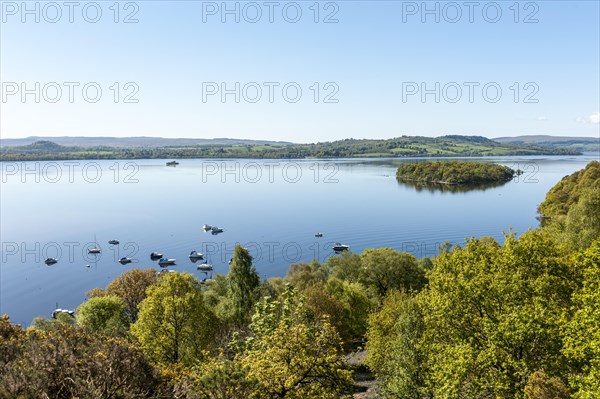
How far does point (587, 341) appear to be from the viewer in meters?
17.6

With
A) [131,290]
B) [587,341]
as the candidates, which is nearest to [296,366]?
[587,341]

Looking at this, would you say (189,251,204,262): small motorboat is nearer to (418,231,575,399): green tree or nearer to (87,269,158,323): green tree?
(87,269,158,323): green tree

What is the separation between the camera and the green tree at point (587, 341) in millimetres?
16328

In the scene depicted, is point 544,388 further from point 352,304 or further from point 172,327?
point 352,304

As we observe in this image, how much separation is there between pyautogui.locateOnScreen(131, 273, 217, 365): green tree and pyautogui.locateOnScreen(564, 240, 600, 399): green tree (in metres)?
24.5

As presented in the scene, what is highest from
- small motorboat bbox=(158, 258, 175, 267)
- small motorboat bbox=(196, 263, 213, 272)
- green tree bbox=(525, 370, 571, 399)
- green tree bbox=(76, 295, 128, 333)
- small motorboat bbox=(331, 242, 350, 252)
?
green tree bbox=(525, 370, 571, 399)

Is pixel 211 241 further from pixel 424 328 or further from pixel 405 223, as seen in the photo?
pixel 424 328

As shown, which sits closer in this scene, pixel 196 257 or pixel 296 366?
pixel 296 366

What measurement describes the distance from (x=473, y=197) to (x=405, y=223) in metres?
68.1

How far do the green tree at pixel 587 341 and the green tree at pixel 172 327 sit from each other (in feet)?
80.5

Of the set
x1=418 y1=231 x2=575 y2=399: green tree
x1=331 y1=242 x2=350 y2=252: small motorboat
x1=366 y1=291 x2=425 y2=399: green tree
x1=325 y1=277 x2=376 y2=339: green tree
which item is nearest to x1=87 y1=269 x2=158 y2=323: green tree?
x1=325 y1=277 x2=376 y2=339: green tree

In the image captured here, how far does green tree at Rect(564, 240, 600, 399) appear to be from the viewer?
1633 centimetres

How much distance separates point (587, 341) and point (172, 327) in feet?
89.0

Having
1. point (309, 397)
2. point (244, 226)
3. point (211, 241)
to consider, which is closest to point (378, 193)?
point (244, 226)
